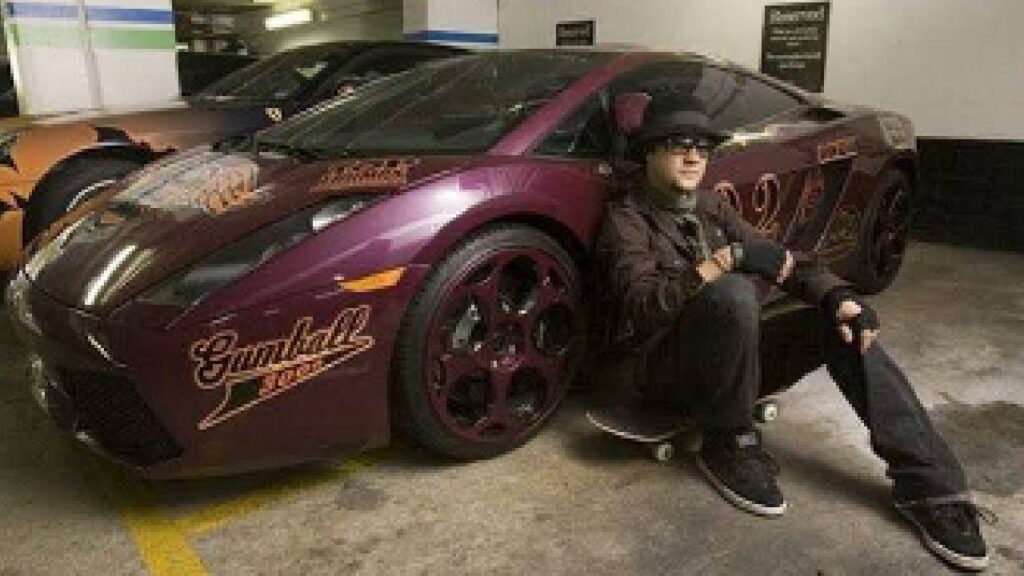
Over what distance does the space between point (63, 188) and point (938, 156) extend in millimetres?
4828

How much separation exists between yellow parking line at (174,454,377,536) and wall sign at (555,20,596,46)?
5.93 meters

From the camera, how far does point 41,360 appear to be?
1.81 meters

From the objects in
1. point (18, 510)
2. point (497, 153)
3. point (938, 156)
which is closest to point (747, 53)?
point (938, 156)

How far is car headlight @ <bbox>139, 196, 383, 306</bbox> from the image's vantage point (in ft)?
5.31

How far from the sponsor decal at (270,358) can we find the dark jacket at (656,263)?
2.09 feet

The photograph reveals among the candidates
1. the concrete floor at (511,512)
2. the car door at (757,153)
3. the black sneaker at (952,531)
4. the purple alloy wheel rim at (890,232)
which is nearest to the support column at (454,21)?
the purple alloy wheel rim at (890,232)

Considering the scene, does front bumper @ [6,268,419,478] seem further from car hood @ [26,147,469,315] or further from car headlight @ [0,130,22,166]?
car headlight @ [0,130,22,166]

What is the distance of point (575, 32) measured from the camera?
295 inches

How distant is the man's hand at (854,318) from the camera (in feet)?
5.83

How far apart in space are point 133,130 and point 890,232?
3.38m

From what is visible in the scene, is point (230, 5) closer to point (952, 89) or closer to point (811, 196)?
point (952, 89)

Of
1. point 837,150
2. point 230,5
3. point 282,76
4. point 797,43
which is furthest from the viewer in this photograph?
point 230,5

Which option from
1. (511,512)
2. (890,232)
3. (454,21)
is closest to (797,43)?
(890,232)

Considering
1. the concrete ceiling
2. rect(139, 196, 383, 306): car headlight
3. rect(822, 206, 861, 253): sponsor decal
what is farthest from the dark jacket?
the concrete ceiling
